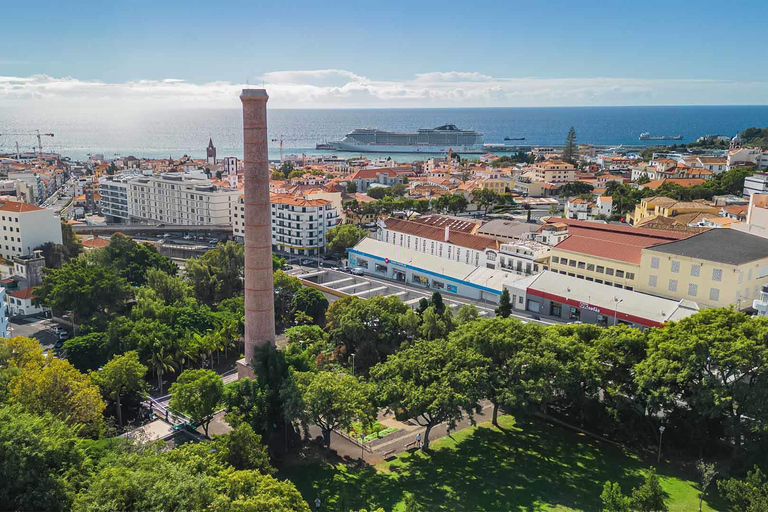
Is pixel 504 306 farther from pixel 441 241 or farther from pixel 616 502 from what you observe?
pixel 616 502

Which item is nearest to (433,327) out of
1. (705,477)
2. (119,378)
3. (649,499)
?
(705,477)

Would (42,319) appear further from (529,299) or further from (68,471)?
(529,299)

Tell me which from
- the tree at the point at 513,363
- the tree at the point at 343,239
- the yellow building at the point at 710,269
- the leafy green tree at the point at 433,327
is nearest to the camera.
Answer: the tree at the point at 513,363

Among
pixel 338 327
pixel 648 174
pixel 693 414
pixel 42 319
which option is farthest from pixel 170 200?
pixel 648 174

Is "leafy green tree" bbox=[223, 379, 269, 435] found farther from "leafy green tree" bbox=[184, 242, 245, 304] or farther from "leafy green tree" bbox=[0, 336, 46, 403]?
"leafy green tree" bbox=[184, 242, 245, 304]

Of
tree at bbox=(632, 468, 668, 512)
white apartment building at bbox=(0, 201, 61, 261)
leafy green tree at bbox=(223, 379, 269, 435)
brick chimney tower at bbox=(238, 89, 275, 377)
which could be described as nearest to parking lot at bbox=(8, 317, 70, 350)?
white apartment building at bbox=(0, 201, 61, 261)

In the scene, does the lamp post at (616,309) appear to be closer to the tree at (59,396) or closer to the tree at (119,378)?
the tree at (119,378)

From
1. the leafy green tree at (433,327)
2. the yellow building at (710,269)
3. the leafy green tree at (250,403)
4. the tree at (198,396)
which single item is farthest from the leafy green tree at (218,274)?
the yellow building at (710,269)
